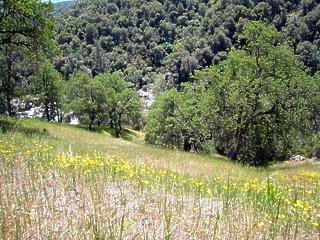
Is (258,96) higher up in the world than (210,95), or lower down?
lower down

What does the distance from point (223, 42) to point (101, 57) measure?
78.7 m

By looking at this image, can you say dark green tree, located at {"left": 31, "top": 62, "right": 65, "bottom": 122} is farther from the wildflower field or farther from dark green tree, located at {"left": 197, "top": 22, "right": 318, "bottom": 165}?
the wildflower field

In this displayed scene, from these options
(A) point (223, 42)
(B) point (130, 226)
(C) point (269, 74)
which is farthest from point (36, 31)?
(A) point (223, 42)

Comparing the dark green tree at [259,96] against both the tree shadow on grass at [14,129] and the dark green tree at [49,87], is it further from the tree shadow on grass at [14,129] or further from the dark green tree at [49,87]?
the dark green tree at [49,87]

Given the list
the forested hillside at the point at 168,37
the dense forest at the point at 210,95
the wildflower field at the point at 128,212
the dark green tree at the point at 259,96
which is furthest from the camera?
the forested hillside at the point at 168,37

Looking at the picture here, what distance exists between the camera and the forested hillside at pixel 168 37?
10250 centimetres

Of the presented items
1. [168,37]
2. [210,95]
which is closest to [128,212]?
[210,95]

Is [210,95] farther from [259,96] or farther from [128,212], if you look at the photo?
[128,212]

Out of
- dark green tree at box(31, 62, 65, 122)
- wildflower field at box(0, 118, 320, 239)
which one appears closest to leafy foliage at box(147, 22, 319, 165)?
wildflower field at box(0, 118, 320, 239)

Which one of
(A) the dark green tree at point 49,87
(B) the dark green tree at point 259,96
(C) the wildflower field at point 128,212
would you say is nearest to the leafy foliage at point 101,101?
(A) the dark green tree at point 49,87

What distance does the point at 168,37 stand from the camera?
6944 inches

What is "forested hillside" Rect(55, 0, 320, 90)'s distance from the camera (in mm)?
102500

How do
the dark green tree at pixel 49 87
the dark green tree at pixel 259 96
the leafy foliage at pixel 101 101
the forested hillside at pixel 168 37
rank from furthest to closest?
the forested hillside at pixel 168 37 → the dark green tree at pixel 49 87 → the leafy foliage at pixel 101 101 → the dark green tree at pixel 259 96

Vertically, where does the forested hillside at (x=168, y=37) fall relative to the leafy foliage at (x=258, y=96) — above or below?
above
